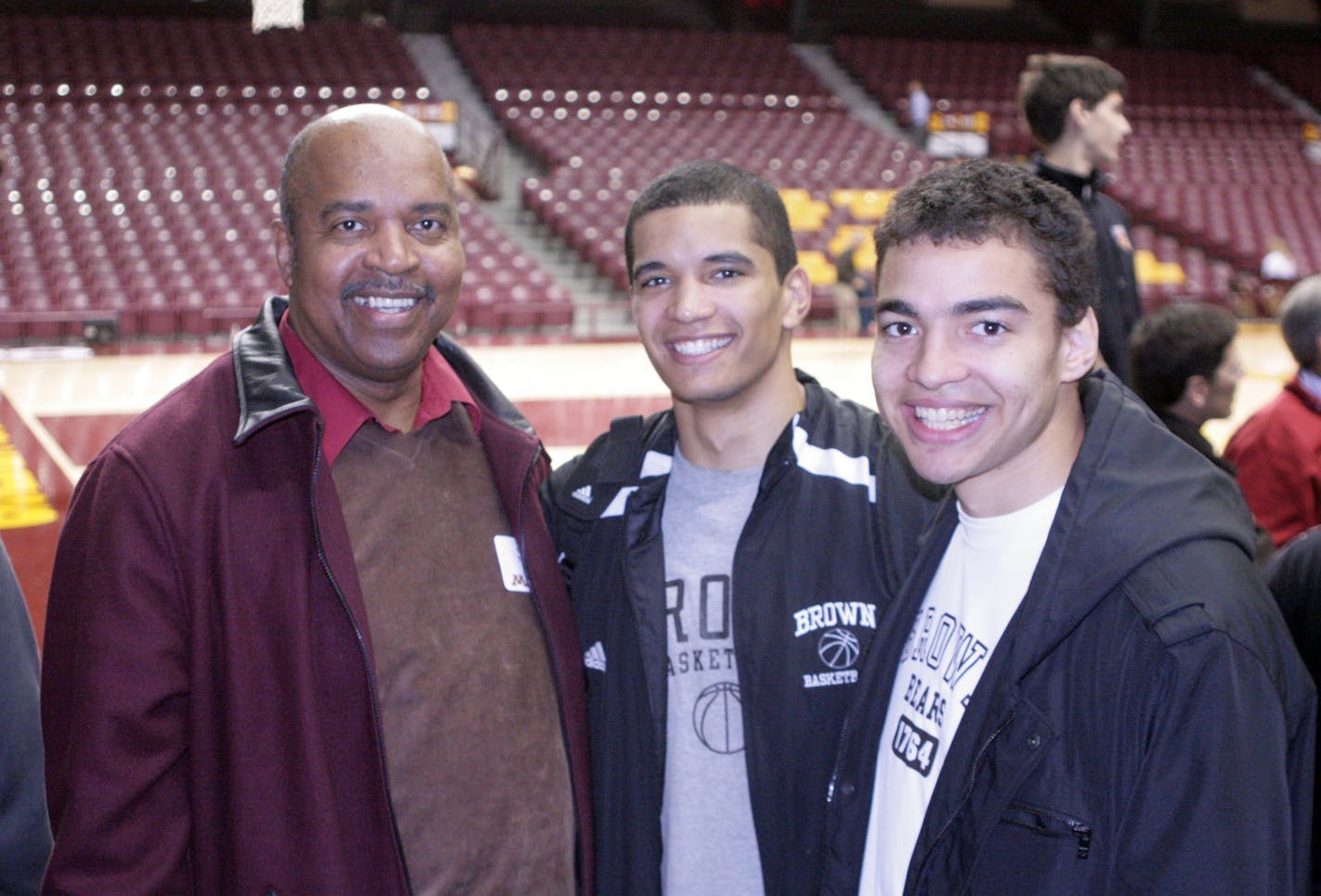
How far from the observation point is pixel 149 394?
9.11 meters

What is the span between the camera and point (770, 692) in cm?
204

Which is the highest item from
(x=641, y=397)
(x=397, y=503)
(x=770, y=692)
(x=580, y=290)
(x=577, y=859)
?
(x=397, y=503)

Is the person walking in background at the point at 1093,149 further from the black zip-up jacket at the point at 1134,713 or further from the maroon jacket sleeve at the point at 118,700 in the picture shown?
the maroon jacket sleeve at the point at 118,700

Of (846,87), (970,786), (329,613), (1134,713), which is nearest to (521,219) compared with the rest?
(846,87)

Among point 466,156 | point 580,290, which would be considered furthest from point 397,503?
point 466,156

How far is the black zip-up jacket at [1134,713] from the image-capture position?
1.31 meters

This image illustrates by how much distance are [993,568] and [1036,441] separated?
0.58 ft

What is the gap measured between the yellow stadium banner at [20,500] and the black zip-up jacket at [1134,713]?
5139mm

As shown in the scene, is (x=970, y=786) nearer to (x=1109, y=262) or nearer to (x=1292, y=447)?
(x=1292, y=447)

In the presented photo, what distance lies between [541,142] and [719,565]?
52.9 ft

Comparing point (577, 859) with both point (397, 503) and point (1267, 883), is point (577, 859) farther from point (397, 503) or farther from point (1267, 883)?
point (1267, 883)

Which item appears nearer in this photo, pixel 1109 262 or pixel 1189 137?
pixel 1109 262

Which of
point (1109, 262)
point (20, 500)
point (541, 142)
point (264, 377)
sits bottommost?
point (541, 142)

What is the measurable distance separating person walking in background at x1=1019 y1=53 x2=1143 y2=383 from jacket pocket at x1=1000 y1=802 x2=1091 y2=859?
9.34 feet
